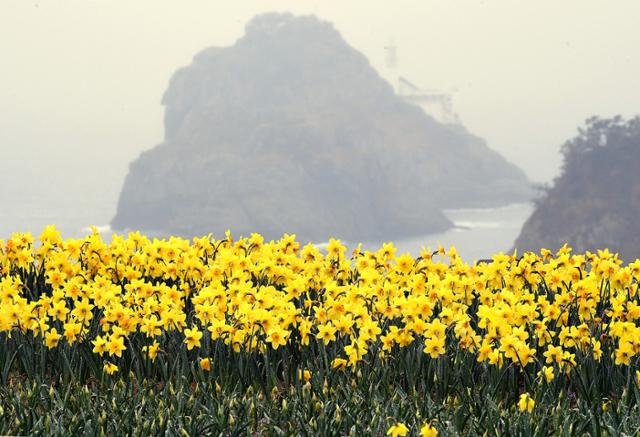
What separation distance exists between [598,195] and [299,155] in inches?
2982

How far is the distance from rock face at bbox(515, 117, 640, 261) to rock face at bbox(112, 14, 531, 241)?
6180cm

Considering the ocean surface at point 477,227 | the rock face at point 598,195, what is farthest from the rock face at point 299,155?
the rock face at point 598,195

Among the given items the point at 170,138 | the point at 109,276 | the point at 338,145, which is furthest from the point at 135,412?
the point at 170,138

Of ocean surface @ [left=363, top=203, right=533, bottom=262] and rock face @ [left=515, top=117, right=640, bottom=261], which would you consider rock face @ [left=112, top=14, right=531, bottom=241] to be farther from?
rock face @ [left=515, top=117, right=640, bottom=261]

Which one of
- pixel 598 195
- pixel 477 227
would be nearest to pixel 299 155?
pixel 477 227

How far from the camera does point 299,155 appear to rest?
12838 centimetres

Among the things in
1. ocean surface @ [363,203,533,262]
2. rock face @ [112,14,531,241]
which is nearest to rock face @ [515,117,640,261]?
ocean surface @ [363,203,533,262]

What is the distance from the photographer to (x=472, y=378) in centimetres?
441

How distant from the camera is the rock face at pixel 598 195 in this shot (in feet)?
175

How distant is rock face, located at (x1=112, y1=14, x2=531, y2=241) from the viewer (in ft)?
401

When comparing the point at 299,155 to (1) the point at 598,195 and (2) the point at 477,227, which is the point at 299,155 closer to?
(2) the point at 477,227

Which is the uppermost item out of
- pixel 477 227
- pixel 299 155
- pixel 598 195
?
pixel 299 155

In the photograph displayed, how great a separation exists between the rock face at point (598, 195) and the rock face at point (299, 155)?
61798mm

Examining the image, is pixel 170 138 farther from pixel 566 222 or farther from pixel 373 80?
pixel 566 222
